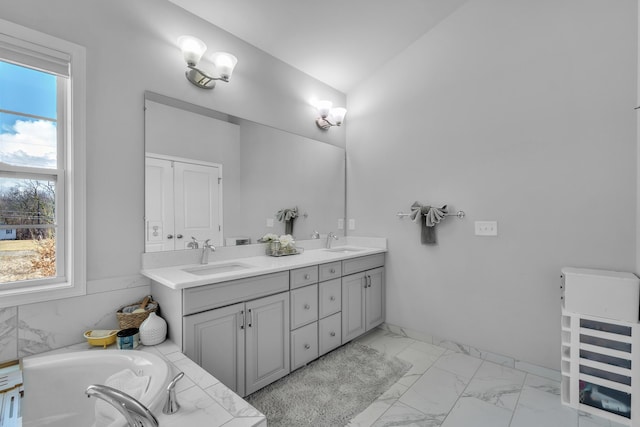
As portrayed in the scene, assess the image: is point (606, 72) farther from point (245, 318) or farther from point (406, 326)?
point (245, 318)

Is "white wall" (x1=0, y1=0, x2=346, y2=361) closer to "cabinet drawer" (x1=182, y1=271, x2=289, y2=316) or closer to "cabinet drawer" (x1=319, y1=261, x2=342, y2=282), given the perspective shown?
"cabinet drawer" (x1=182, y1=271, x2=289, y2=316)

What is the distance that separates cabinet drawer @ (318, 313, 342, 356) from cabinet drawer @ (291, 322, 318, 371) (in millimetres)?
56

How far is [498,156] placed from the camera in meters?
2.43

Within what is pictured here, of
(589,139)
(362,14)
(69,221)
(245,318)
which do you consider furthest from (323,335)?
(362,14)

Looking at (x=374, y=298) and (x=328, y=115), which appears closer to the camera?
(x=374, y=298)

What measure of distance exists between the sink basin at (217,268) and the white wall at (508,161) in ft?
5.07

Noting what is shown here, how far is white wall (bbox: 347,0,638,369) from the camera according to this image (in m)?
2.01

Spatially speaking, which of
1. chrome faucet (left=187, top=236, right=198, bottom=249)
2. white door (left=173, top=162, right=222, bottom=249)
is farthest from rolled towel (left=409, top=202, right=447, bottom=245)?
chrome faucet (left=187, top=236, right=198, bottom=249)

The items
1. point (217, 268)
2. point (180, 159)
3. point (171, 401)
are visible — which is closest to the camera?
point (171, 401)

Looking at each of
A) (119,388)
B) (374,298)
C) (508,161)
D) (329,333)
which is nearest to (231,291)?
(119,388)

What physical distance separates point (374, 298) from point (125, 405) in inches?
95.7

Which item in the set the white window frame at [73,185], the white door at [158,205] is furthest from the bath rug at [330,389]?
the white window frame at [73,185]

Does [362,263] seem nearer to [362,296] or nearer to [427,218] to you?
[362,296]

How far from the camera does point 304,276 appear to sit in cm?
229
